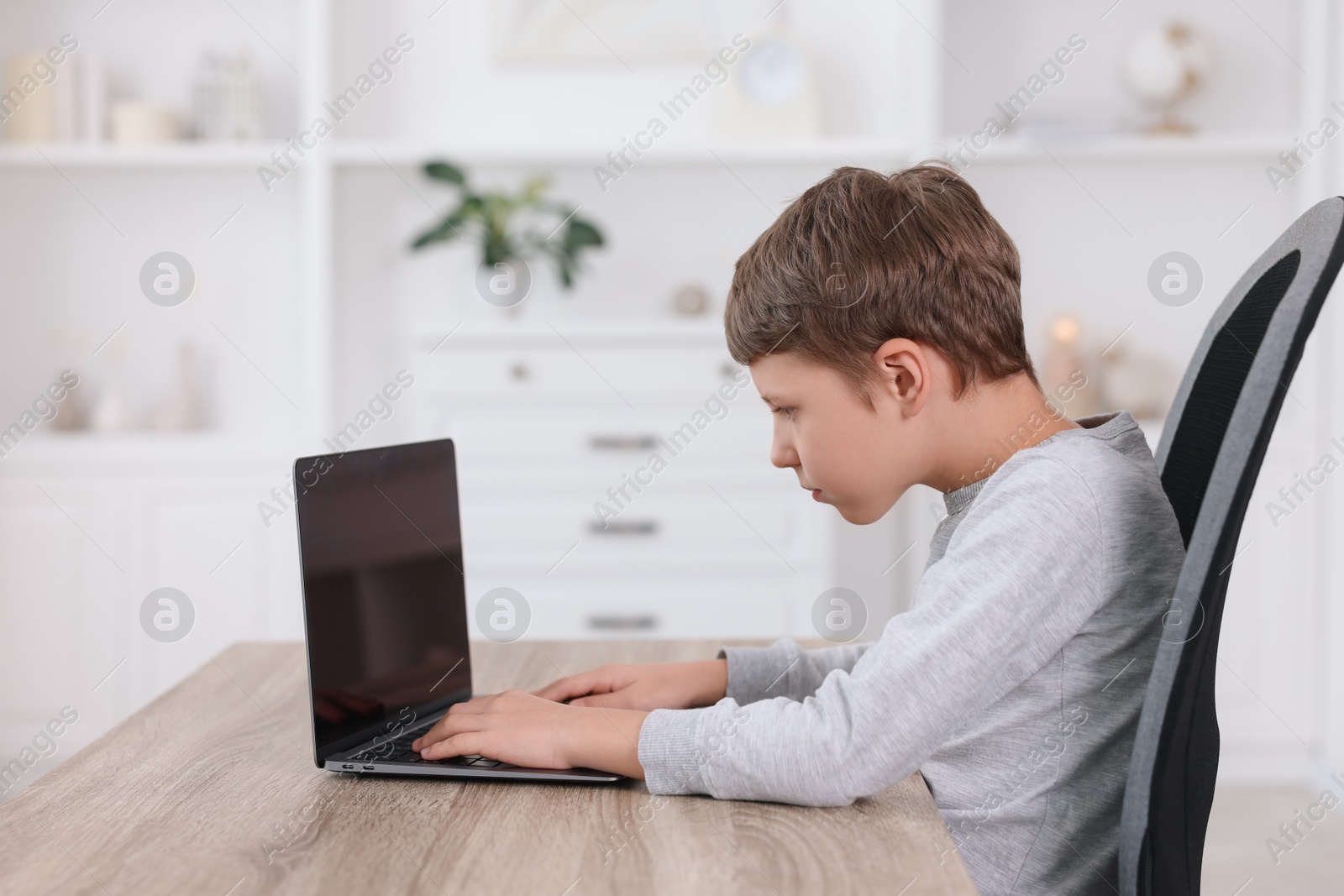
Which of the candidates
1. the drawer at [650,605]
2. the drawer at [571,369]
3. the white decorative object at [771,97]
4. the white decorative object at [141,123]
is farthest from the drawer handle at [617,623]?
the white decorative object at [141,123]

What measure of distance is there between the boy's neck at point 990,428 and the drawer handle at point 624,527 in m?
1.90

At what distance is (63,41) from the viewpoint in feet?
10.1

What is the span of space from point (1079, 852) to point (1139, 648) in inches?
6.3

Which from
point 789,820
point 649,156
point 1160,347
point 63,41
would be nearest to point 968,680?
point 789,820

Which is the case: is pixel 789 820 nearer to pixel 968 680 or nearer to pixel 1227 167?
pixel 968 680

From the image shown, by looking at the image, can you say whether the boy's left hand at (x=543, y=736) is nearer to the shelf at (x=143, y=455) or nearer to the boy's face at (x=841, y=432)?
the boy's face at (x=841, y=432)

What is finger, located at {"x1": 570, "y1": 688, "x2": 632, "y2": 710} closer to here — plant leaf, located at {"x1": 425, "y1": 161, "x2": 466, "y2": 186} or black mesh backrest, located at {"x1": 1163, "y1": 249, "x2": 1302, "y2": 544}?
black mesh backrest, located at {"x1": 1163, "y1": 249, "x2": 1302, "y2": 544}

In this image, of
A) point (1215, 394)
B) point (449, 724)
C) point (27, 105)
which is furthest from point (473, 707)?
point (27, 105)

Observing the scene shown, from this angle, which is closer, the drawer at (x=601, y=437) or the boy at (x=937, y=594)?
the boy at (x=937, y=594)

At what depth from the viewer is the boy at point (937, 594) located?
76cm

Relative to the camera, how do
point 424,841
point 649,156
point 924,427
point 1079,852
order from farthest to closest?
point 649,156 < point 924,427 < point 1079,852 < point 424,841

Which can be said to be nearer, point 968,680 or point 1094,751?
point 968,680

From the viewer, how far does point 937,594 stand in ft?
2.56

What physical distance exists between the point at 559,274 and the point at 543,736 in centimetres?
236
